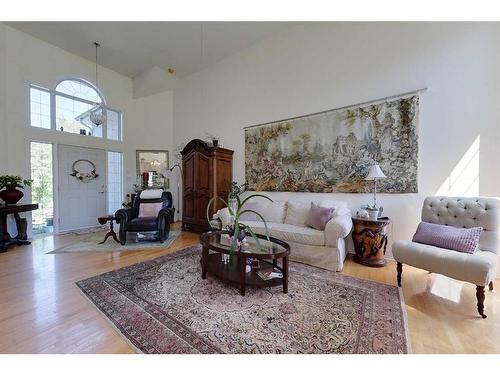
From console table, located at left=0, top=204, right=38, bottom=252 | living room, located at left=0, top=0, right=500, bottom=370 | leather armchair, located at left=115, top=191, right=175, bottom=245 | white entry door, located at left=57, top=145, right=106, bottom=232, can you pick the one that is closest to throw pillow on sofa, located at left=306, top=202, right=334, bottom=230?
living room, located at left=0, top=0, right=500, bottom=370

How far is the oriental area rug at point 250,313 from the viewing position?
1.43m

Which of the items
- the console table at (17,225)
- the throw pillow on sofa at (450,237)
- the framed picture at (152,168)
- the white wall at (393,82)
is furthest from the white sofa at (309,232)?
the console table at (17,225)

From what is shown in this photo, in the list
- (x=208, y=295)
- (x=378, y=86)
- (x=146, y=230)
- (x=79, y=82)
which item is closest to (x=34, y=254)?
(x=146, y=230)

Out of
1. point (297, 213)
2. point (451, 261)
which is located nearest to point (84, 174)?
point (297, 213)

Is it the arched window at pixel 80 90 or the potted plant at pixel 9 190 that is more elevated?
the arched window at pixel 80 90

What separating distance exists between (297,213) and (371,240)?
1.10 metres

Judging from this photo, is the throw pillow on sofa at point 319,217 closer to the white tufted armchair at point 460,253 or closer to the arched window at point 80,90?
the white tufted armchair at point 460,253

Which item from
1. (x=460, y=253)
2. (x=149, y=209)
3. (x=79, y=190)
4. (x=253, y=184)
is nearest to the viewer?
(x=460, y=253)

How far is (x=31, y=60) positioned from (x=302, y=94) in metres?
5.38

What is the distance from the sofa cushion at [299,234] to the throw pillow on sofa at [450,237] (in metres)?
1.02

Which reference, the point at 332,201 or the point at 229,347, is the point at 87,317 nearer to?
→ the point at 229,347

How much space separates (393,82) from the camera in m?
3.03

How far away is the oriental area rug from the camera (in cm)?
143

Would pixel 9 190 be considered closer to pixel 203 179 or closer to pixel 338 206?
pixel 203 179
